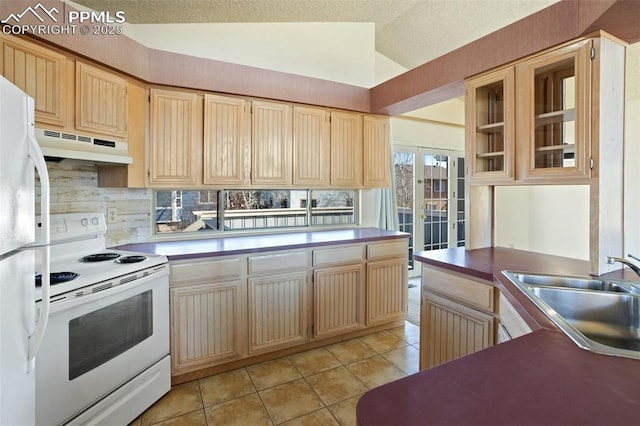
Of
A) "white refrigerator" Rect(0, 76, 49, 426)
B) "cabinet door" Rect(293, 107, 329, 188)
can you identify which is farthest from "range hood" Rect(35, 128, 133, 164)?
"cabinet door" Rect(293, 107, 329, 188)

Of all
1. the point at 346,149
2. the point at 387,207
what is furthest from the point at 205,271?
the point at 387,207

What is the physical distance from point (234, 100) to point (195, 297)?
1.68 meters

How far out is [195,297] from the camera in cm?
228

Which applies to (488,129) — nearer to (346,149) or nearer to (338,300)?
(346,149)

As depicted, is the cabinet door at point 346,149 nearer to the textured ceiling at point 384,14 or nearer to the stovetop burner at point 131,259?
the textured ceiling at point 384,14

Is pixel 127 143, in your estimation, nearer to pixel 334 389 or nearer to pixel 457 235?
pixel 334 389

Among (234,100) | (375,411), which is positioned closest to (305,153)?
(234,100)

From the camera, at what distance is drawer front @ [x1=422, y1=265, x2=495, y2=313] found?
1.73 meters

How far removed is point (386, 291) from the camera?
312cm

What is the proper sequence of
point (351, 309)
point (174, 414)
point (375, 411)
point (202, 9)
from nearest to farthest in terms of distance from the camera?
point (375, 411) < point (174, 414) < point (202, 9) < point (351, 309)

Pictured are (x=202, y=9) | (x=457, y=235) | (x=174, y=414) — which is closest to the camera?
(x=174, y=414)

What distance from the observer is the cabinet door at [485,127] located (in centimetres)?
224

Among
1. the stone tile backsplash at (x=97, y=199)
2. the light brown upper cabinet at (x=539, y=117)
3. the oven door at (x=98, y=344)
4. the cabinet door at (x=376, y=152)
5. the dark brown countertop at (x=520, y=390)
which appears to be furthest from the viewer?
the cabinet door at (x=376, y=152)

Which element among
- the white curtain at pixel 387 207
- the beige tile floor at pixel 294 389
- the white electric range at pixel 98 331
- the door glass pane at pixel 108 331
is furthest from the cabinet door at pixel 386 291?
the door glass pane at pixel 108 331
